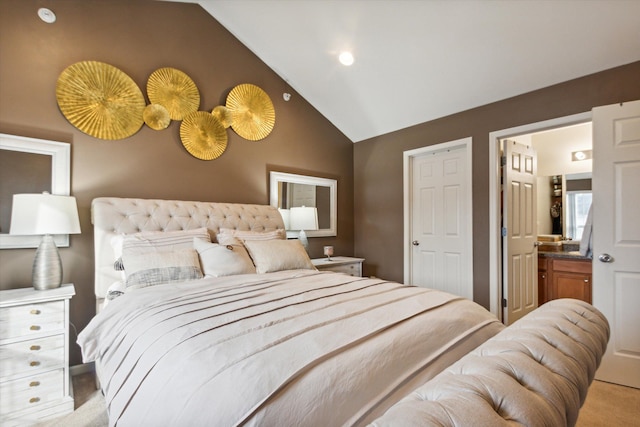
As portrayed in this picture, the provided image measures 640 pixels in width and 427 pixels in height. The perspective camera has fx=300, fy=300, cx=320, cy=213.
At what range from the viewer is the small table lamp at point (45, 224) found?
6.50 ft

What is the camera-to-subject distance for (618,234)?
2336 millimetres

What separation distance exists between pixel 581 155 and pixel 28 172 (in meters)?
5.95

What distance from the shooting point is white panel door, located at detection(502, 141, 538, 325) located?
10.4 ft

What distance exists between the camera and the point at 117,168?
2639 millimetres

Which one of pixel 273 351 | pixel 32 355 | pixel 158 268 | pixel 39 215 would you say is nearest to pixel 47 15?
pixel 39 215

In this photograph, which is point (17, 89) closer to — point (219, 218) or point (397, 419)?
point (219, 218)

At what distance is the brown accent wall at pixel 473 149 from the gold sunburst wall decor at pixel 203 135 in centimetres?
216

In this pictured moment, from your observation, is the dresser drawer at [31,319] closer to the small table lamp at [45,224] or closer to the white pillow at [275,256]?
the small table lamp at [45,224]

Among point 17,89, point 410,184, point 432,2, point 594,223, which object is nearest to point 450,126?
point 410,184

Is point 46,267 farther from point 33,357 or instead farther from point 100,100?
point 100,100

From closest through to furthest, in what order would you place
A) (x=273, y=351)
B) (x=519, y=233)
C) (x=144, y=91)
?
(x=273, y=351), (x=144, y=91), (x=519, y=233)

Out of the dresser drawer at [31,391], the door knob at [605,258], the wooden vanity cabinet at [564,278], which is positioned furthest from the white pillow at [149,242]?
the wooden vanity cabinet at [564,278]

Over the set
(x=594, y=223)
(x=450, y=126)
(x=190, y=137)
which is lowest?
(x=594, y=223)

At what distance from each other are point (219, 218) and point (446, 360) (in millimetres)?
2369
